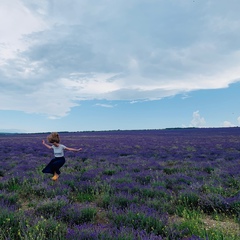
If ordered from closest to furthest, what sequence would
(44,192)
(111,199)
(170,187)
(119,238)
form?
(119,238) < (111,199) < (44,192) < (170,187)

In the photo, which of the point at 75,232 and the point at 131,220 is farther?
the point at 131,220

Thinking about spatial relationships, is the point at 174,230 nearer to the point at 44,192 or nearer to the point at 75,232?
the point at 75,232

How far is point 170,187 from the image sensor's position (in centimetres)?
738

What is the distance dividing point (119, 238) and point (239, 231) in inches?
80.6

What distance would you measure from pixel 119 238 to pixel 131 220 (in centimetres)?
85

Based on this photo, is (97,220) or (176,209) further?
(176,209)

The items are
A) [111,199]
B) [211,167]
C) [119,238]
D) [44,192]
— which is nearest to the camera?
[119,238]

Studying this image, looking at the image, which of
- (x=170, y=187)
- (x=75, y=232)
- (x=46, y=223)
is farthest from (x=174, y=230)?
(x=170, y=187)

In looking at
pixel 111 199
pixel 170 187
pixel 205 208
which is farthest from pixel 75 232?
pixel 170 187

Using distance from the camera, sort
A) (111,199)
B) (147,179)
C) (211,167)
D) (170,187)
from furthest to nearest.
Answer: (211,167), (147,179), (170,187), (111,199)

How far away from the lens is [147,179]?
8.16 meters

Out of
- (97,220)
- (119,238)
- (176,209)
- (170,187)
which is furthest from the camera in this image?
(170,187)

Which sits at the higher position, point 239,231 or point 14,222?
point 14,222

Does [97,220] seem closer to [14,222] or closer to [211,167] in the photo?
[14,222]
